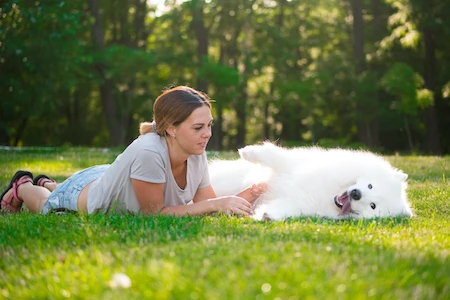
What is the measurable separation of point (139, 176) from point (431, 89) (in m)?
20.1

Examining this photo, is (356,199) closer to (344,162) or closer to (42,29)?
(344,162)

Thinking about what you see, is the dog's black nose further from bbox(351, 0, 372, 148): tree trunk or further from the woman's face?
bbox(351, 0, 372, 148): tree trunk

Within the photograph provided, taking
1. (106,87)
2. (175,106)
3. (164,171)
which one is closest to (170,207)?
(164,171)

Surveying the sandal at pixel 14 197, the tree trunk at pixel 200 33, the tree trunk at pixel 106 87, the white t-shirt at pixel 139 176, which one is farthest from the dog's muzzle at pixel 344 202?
the tree trunk at pixel 200 33

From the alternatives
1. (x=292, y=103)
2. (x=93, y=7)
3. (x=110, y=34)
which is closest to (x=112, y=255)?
(x=93, y=7)

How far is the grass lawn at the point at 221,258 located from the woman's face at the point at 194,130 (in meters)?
0.60

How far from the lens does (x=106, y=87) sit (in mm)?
24469

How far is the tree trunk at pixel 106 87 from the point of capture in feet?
77.9

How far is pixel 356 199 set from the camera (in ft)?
14.5

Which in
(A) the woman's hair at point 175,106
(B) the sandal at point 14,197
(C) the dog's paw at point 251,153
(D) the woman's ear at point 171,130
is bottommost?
(B) the sandal at point 14,197

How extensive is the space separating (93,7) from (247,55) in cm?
819

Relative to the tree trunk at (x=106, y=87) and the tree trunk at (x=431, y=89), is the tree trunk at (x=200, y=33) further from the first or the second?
the tree trunk at (x=431, y=89)

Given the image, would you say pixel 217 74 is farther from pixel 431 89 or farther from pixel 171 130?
pixel 171 130

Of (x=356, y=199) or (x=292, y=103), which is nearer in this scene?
(x=356, y=199)
